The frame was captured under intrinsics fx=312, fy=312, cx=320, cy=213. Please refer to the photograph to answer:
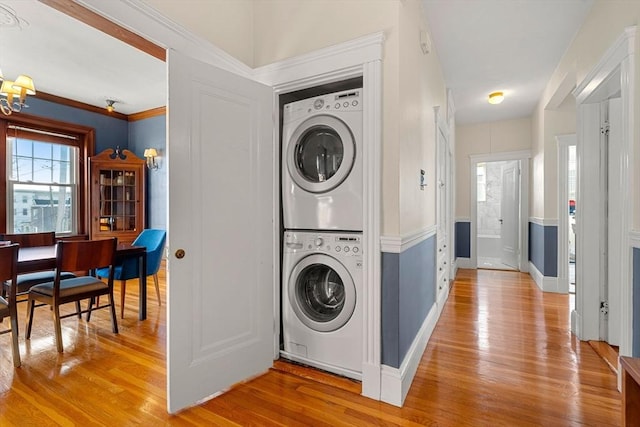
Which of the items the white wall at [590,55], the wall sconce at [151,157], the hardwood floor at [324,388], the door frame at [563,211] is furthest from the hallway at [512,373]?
the wall sconce at [151,157]

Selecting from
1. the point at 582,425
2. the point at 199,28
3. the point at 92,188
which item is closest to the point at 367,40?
the point at 199,28

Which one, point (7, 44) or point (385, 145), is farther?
point (7, 44)

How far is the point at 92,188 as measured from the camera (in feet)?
15.8

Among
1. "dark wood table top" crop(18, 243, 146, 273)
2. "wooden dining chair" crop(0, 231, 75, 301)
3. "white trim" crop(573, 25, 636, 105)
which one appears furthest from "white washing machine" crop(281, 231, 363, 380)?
"wooden dining chair" crop(0, 231, 75, 301)

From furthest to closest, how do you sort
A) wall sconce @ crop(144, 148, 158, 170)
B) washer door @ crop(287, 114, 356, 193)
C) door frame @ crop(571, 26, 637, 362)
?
wall sconce @ crop(144, 148, 158, 170)
door frame @ crop(571, 26, 637, 362)
washer door @ crop(287, 114, 356, 193)

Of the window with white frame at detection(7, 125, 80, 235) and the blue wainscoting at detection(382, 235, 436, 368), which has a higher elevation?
the window with white frame at detection(7, 125, 80, 235)

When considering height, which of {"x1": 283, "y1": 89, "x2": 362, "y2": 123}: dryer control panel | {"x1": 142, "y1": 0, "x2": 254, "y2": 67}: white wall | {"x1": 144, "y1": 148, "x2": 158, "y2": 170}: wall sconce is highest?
{"x1": 142, "y1": 0, "x2": 254, "y2": 67}: white wall

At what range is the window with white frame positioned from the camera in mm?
4172

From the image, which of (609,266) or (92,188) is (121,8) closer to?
(609,266)

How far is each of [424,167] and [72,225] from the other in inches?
206

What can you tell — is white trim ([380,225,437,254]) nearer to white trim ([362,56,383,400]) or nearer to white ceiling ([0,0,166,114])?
white trim ([362,56,383,400])

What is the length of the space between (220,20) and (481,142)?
16.8 ft

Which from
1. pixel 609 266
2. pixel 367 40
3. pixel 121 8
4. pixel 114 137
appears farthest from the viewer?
pixel 114 137

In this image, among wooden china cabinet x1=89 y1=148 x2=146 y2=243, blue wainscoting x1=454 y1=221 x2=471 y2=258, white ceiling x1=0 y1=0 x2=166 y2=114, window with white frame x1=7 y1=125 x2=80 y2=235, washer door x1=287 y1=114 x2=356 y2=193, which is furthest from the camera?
blue wainscoting x1=454 y1=221 x2=471 y2=258
